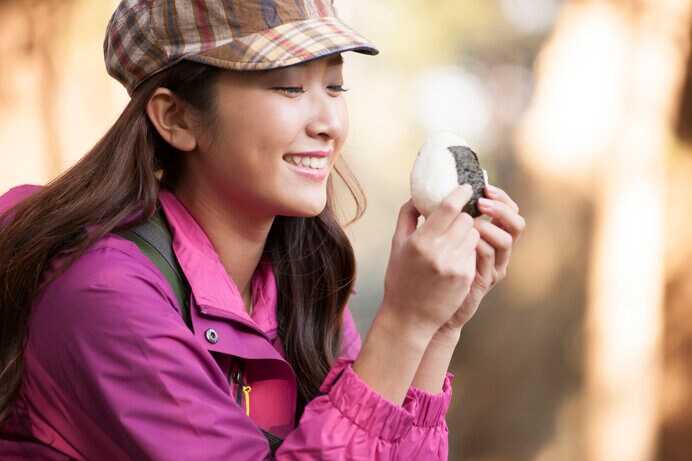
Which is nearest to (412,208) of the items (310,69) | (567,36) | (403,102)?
(310,69)

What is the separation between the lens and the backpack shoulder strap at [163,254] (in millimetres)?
1586

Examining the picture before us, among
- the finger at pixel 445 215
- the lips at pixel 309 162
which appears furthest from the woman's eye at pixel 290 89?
the finger at pixel 445 215

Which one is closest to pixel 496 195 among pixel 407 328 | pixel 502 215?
pixel 502 215

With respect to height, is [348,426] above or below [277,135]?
below

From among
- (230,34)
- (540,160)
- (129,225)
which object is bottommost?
(129,225)

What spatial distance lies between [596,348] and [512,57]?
1110 millimetres

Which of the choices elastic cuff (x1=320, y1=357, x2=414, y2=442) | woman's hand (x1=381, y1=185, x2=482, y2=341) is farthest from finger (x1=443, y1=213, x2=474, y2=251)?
elastic cuff (x1=320, y1=357, x2=414, y2=442)

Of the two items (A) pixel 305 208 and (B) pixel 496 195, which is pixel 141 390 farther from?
(B) pixel 496 195

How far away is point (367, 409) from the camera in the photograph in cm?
144

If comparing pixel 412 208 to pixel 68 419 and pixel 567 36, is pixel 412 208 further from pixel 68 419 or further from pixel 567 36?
pixel 567 36

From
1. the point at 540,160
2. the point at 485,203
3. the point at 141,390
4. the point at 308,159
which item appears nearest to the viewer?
the point at 141,390

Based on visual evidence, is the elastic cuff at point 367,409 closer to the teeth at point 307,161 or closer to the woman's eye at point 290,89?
the teeth at point 307,161

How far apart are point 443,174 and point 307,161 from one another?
0.25m

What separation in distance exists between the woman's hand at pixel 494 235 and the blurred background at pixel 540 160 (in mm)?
1557
